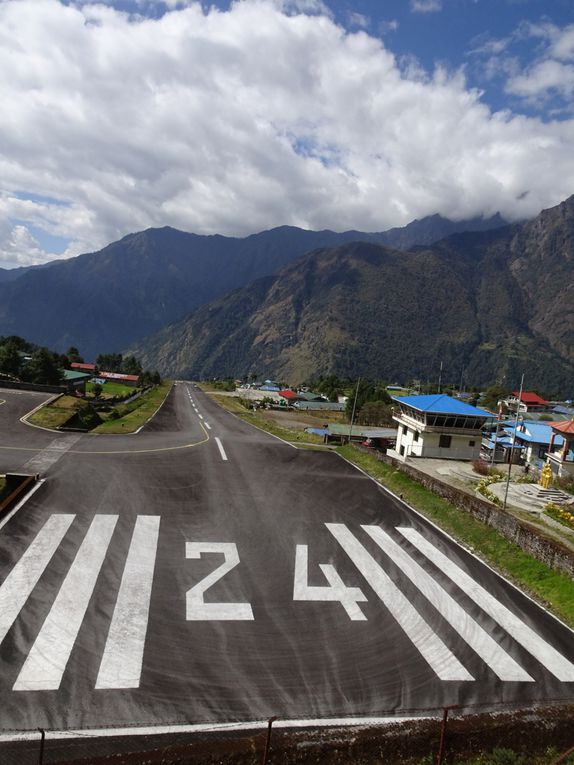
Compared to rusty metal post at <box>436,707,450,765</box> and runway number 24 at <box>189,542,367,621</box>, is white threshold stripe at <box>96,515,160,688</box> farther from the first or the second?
rusty metal post at <box>436,707,450,765</box>

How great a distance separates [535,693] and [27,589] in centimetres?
1374

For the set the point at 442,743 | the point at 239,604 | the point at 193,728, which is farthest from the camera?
the point at 239,604

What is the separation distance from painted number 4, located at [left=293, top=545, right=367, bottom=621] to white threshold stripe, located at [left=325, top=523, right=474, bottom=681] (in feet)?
3.06

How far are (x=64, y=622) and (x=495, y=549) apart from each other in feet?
52.6

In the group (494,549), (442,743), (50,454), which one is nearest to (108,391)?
(50,454)

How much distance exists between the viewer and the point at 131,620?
13.1m

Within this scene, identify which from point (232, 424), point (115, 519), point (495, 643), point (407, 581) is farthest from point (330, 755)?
point (232, 424)

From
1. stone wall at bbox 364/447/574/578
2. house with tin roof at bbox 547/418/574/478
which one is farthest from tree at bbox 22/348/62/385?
house with tin roof at bbox 547/418/574/478

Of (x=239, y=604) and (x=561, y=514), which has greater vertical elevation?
(x=561, y=514)

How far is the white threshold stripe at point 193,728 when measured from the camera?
9172 mm

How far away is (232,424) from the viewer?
→ 193 ft

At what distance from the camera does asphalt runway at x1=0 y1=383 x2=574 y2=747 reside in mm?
10703

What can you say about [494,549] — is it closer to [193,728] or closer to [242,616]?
[242,616]

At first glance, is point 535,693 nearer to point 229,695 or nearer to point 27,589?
point 229,695
